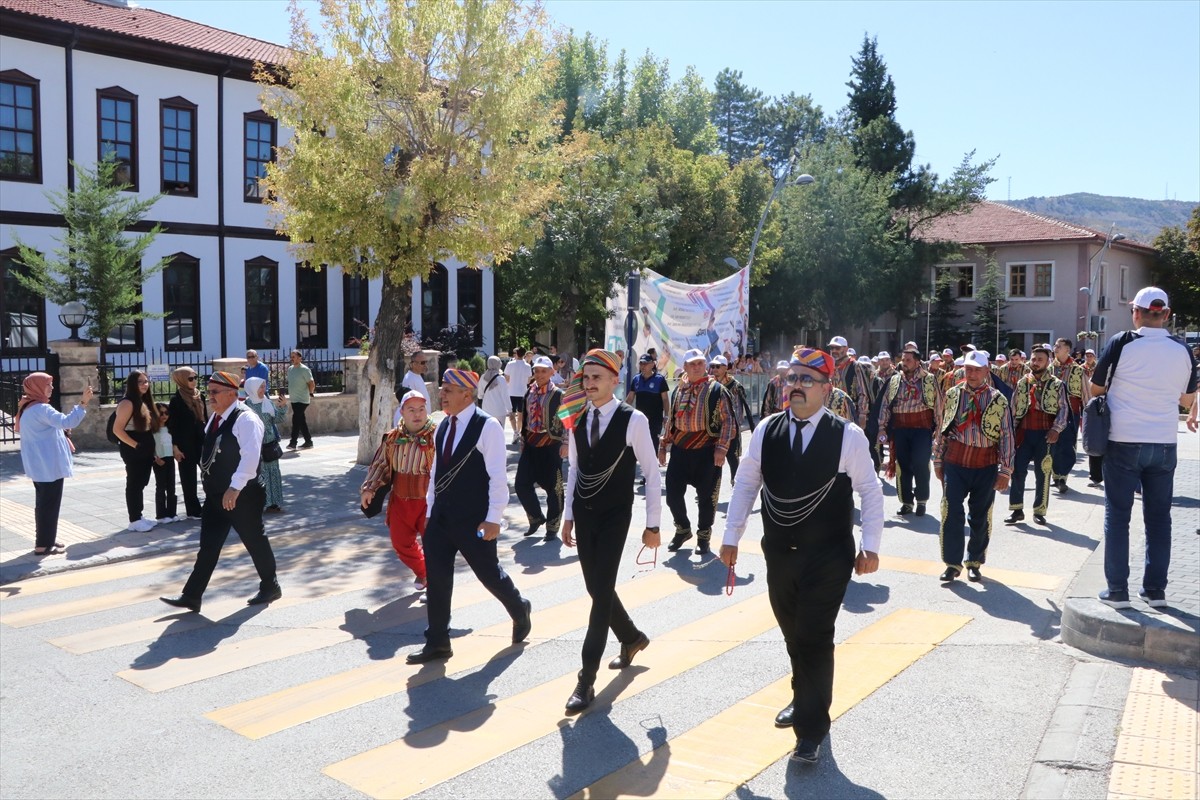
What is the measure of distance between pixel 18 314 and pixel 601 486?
2284 cm

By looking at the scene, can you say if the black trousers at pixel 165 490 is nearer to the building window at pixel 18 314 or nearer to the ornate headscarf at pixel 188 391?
the ornate headscarf at pixel 188 391

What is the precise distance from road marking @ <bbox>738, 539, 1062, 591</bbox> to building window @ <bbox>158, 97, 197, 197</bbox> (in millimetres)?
22353

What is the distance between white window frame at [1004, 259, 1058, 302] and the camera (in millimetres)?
47469

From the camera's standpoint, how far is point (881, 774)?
4.73m

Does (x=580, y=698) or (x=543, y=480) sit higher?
(x=543, y=480)

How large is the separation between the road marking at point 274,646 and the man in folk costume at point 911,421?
206 inches

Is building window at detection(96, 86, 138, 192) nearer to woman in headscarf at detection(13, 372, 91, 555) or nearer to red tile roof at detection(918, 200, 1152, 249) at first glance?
woman in headscarf at detection(13, 372, 91, 555)

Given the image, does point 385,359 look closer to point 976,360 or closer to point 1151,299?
point 976,360

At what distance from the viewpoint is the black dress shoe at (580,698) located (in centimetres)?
554

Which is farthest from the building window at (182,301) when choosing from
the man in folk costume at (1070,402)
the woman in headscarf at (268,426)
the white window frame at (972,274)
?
the white window frame at (972,274)

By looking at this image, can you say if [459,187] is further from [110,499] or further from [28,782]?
[28,782]

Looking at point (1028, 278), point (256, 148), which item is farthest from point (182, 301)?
point (1028, 278)

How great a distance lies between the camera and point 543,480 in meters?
10.9

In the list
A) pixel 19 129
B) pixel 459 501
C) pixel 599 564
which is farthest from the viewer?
pixel 19 129
